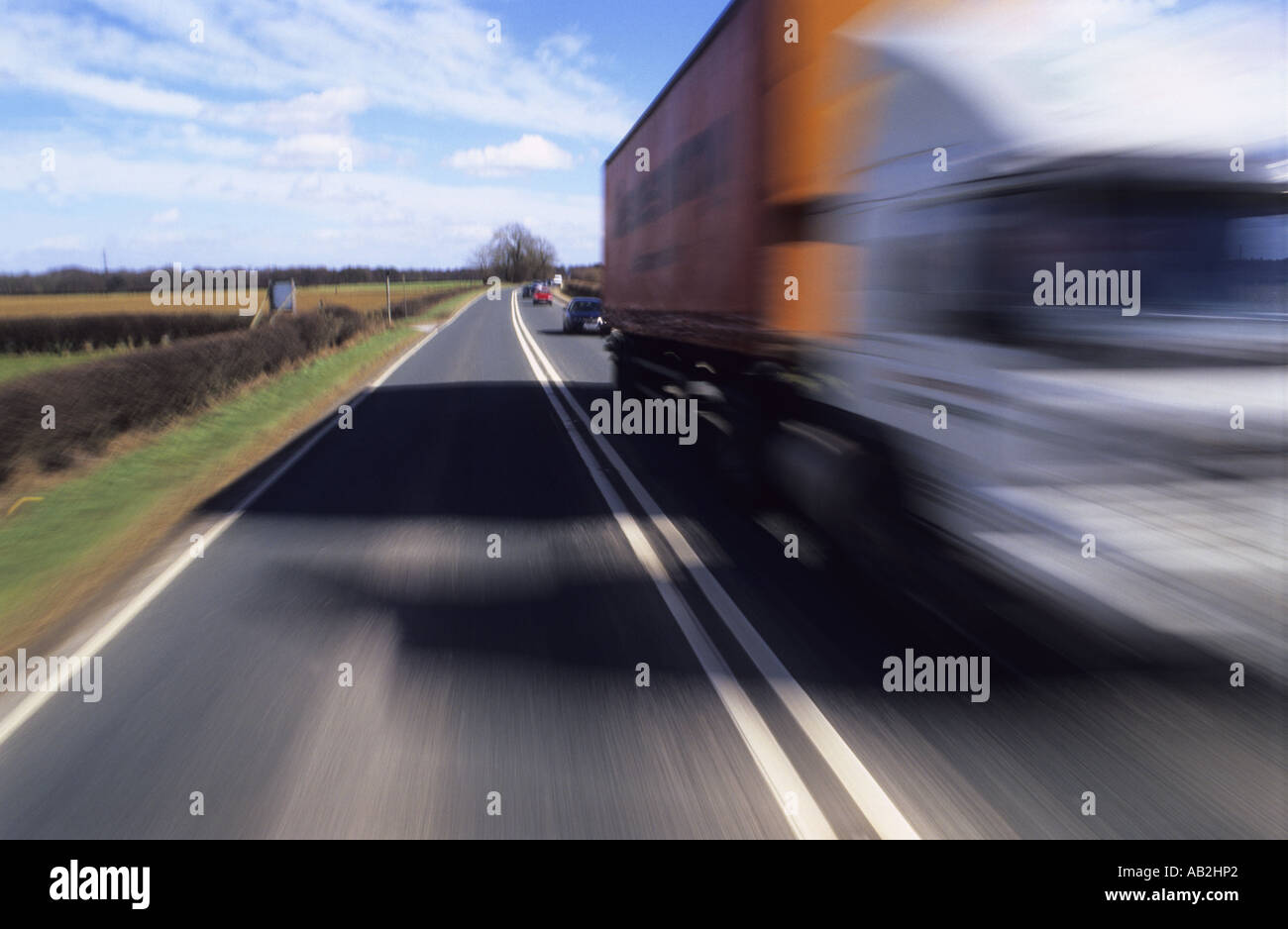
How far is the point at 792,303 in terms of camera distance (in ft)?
24.4

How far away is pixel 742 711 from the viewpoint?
4.65 metres

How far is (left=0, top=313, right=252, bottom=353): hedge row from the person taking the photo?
41.4 m

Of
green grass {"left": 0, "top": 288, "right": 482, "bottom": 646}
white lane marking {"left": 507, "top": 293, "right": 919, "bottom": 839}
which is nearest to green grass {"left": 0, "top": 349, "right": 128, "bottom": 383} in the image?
green grass {"left": 0, "top": 288, "right": 482, "bottom": 646}

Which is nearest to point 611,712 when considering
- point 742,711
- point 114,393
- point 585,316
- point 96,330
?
point 742,711

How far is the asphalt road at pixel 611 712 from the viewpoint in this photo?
12.3 feet

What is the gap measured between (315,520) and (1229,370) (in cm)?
718

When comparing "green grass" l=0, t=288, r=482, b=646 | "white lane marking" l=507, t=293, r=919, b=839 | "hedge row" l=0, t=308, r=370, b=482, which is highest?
"hedge row" l=0, t=308, r=370, b=482

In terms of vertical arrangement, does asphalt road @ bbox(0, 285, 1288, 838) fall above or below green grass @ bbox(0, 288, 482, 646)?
below

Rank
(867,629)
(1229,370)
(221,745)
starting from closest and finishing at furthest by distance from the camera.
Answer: (1229,370), (221,745), (867,629)

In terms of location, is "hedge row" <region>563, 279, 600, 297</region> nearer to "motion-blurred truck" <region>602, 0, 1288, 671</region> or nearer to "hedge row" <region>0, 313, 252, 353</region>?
"hedge row" <region>0, 313, 252, 353</region>

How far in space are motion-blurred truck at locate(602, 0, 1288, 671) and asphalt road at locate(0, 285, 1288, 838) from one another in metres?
0.57

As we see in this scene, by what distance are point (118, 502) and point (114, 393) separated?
12.7 ft
